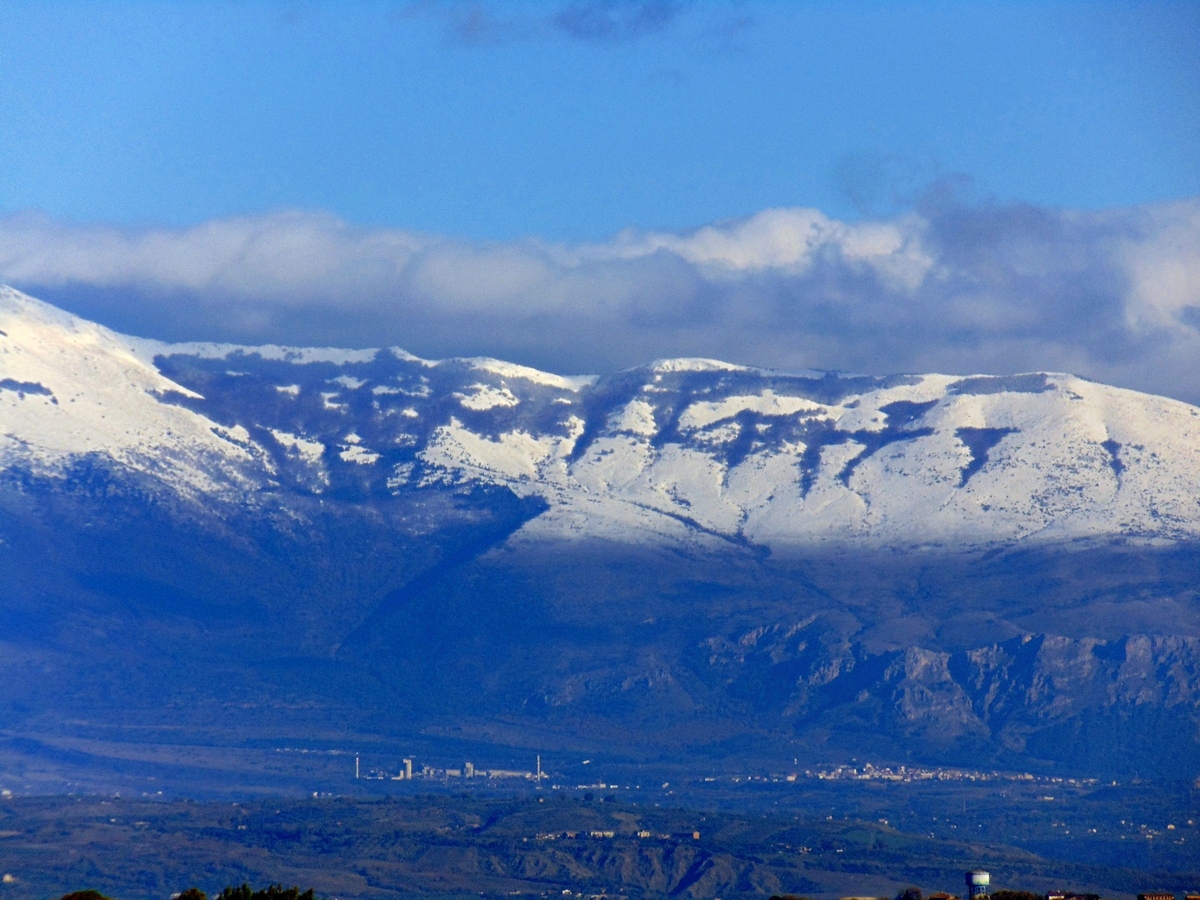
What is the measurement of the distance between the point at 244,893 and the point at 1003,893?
49.6 metres

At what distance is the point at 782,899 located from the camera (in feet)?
483

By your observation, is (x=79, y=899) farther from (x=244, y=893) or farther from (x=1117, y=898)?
(x=1117, y=898)

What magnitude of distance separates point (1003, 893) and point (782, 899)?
12862 millimetres

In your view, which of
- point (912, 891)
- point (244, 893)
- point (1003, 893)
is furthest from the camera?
point (912, 891)

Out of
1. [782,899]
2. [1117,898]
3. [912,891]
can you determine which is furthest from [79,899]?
[1117,898]

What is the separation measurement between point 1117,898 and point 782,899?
60.0m

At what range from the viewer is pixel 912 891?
573ft

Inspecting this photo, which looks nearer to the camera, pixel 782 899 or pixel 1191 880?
pixel 782 899

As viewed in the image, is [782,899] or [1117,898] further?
[1117,898]

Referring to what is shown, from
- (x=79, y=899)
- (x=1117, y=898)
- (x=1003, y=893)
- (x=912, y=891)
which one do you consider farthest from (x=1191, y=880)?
(x=79, y=899)

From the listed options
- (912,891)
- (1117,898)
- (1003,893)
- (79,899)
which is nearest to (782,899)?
(1003,893)

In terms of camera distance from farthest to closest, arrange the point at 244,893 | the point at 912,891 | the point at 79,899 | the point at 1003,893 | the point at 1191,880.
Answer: the point at 1191,880 < the point at 912,891 < the point at 1003,893 < the point at 79,899 < the point at 244,893

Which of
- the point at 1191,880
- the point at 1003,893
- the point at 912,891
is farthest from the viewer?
the point at 1191,880

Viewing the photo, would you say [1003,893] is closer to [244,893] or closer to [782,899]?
[782,899]
